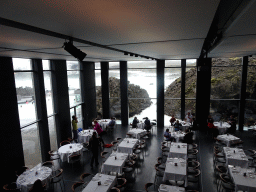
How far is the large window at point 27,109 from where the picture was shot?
24.3 feet

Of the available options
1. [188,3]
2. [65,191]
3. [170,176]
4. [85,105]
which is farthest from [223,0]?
[85,105]

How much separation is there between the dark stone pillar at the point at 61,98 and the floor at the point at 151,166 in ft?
5.89

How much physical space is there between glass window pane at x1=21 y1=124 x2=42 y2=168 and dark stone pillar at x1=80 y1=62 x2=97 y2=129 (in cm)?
435

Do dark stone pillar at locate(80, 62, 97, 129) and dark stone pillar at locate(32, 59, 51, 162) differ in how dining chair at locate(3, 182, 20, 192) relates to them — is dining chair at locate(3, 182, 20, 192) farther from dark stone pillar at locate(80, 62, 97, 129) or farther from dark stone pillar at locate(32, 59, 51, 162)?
dark stone pillar at locate(80, 62, 97, 129)

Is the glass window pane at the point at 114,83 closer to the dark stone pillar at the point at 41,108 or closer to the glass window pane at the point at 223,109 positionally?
the dark stone pillar at the point at 41,108

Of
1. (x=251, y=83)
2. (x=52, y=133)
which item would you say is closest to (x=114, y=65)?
(x=52, y=133)

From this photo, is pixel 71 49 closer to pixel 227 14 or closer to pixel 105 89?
pixel 227 14

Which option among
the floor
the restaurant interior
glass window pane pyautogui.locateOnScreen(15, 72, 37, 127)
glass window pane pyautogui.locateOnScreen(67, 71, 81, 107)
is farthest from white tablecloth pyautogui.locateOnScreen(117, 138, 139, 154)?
glass window pane pyautogui.locateOnScreen(67, 71, 81, 107)

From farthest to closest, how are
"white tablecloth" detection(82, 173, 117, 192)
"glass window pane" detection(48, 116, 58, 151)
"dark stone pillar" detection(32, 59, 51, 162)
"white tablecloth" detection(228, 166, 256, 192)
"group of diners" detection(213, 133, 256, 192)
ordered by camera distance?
1. "glass window pane" detection(48, 116, 58, 151)
2. "dark stone pillar" detection(32, 59, 51, 162)
3. "group of diners" detection(213, 133, 256, 192)
4. "white tablecloth" detection(228, 166, 256, 192)
5. "white tablecloth" detection(82, 173, 117, 192)

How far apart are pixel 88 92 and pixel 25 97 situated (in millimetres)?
5421

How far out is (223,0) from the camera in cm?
379

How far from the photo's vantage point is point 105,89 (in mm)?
13617

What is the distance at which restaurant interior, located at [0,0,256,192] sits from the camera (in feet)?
8.75

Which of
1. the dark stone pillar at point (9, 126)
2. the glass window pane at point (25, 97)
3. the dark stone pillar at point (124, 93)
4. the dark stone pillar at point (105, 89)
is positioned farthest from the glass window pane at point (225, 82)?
the dark stone pillar at point (9, 126)
